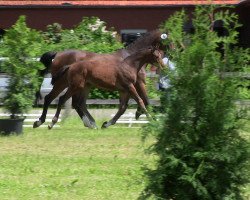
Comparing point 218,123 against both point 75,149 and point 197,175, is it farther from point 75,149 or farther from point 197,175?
point 75,149

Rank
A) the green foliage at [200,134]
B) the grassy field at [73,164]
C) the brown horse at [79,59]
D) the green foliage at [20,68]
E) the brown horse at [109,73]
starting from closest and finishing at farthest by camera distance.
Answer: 1. the green foliage at [200,134]
2. the grassy field at [73,164]
3. the green foliage at [20,68]
4. the brown horse at [109,73]
5. the brown horse at [79,59]

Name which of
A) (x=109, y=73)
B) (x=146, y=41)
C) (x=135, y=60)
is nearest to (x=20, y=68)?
(x=109, y=73)

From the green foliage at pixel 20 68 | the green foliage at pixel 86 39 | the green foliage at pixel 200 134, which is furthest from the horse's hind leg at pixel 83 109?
the green foliage at pixel 200 134

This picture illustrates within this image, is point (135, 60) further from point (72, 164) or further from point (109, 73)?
point (72, 164)

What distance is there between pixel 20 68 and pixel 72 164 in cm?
335

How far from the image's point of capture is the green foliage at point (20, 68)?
545 inches

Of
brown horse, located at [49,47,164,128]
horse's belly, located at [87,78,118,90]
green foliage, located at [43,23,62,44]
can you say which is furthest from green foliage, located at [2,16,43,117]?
green foliage, located at [43,23,62,44]

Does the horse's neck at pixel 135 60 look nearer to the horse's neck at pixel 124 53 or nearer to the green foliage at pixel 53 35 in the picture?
the horse's neck at pixel 124 53

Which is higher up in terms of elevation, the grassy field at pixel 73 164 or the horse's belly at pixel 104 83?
the grassy field at pixel 73 164

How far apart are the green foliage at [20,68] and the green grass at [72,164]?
650mm

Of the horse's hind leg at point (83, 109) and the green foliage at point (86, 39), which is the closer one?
the horse's hind leg at point (83, 109)

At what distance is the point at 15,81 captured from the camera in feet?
45.6

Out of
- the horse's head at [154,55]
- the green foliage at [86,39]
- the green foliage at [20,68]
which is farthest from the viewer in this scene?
the green foliage at [86,39]

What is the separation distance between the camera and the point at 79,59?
16.1 meters
